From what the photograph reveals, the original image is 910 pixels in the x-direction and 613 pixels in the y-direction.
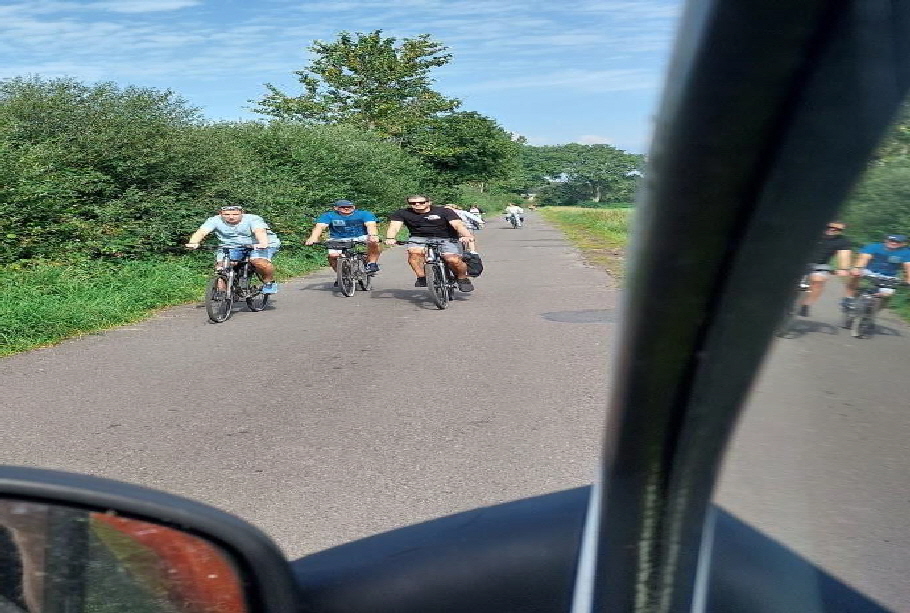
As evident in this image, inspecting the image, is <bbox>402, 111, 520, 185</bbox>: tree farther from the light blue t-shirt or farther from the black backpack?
the light blue t-shirt

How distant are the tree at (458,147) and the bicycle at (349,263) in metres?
38.4

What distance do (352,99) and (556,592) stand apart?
173ft

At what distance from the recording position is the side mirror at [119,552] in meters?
1.26

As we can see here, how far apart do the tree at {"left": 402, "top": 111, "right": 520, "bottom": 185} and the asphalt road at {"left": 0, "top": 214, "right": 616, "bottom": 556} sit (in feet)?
137

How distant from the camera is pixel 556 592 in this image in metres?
1.47

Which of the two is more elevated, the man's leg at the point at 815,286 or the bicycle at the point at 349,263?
the man's leg at the point at 815,286

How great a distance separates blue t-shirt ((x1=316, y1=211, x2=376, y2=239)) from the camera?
15.5 m

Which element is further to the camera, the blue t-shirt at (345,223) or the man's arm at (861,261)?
the blue t-shirt at (345,223)

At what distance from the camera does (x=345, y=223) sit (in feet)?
51.0

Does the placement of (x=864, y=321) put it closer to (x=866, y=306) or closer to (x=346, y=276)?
(x=866, y=306)

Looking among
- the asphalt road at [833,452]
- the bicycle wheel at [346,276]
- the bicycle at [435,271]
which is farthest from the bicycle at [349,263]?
the asphalt road at [833,452]

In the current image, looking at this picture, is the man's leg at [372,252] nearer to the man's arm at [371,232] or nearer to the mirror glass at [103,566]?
the man's arm at [371,232]

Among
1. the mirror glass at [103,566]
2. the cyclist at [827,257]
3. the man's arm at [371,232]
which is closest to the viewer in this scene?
the cyclist at [827,257]

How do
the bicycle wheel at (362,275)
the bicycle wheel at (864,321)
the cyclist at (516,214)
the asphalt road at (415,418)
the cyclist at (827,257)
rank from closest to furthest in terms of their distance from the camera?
the cyclist at (827,257)
the bicycle wheel at (864,321)
the asphalt road at (415,418)
the bicycle wheel at (362,275)
the cyclist at (516,214)
